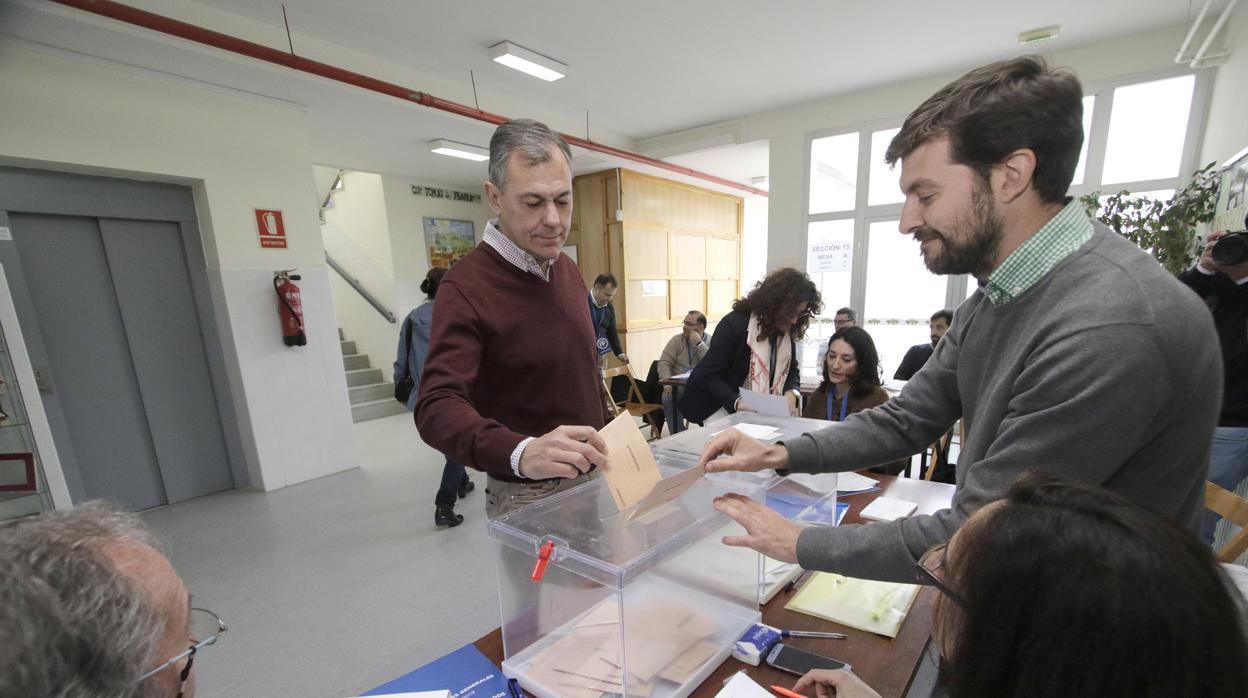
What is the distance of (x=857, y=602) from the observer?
1038 millimetres

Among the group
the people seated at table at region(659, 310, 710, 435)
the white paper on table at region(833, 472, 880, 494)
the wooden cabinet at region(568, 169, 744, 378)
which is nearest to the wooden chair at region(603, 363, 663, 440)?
the people seated at table at region(659, 310, 710, 435)

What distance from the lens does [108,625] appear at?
45 centimetres

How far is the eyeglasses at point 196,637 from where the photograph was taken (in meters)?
0.53

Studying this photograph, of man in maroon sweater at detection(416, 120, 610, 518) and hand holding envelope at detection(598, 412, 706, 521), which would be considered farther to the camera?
man in maroon sweater at detection(416, 120, 610, 518)

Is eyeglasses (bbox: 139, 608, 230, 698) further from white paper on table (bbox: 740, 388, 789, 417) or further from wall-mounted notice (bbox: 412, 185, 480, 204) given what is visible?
wall-mounted notice (bbox: 412, 185, 480, 204)

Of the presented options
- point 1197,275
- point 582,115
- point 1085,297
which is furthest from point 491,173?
point 582,115

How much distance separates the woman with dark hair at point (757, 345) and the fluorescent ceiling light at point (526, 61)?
2.51 m

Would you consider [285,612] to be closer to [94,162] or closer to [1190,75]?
[94,162]

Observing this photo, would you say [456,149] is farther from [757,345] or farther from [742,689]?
[742,689]

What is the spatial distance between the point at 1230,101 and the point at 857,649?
468 centimetres

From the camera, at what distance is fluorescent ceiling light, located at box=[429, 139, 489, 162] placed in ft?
16.2

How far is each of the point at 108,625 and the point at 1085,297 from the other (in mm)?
1226

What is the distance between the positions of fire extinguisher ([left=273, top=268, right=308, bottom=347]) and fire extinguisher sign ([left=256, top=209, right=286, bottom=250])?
22cm

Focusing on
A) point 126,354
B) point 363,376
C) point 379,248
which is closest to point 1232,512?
point 126,354
